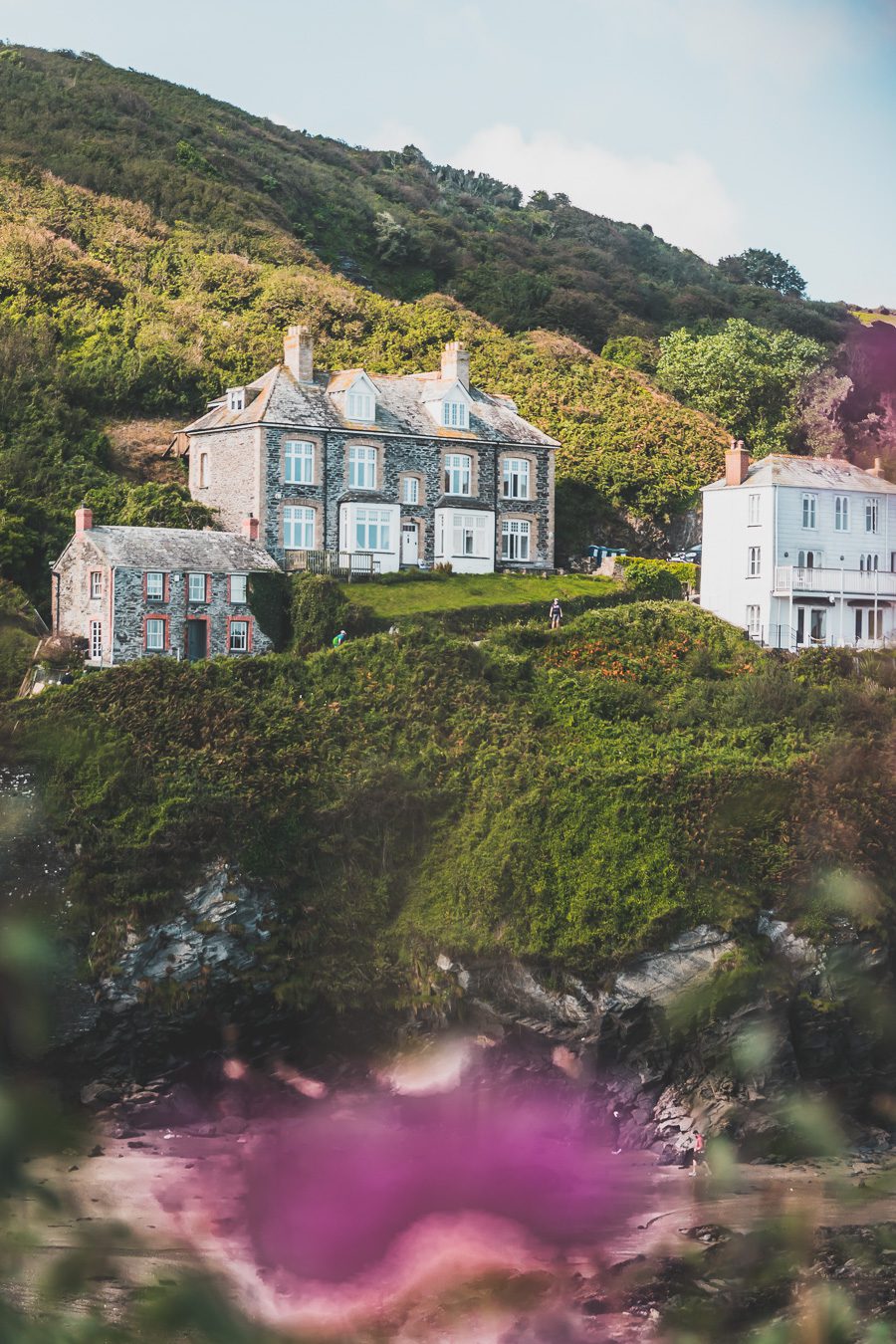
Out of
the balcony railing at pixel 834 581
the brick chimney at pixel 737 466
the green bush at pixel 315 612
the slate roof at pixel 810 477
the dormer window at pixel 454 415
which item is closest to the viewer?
the green bush at pixel 315 612

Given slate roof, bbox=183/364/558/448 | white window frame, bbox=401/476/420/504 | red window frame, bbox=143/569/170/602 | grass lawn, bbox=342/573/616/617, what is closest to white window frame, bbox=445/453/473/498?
slate roof, bbox=183/364/558/448

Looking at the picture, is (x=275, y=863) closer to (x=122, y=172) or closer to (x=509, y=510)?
(x=509, y=510)

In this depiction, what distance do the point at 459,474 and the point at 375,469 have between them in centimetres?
286

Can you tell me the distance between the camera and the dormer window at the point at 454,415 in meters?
46.8

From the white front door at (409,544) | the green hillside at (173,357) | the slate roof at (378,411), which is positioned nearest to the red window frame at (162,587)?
the green hillside at (173,357)

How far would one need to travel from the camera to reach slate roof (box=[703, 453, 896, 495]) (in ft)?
Result: 146

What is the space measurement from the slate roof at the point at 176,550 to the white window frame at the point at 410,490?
563 cm

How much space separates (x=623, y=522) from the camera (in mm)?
51656

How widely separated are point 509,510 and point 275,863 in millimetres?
19398

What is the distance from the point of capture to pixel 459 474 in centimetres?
4616

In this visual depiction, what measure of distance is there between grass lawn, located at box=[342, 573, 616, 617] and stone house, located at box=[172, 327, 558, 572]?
3.47ft

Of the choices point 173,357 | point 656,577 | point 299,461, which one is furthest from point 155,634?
point 173,357

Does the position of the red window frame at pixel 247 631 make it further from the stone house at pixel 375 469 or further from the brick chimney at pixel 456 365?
the brick chimney at pixel 456 365

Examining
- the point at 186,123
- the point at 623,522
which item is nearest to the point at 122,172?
the point at 186,123
